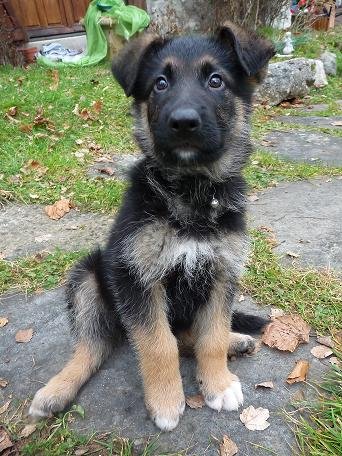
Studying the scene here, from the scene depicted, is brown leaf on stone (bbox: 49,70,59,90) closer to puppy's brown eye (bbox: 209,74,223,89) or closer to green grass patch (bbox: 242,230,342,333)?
green grass patch (bbox: 242,230,342,333)

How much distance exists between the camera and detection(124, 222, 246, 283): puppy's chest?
2.32 m

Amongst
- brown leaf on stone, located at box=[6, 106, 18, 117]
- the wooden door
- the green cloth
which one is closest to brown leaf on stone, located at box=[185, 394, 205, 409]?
brown leaf on stone, located at box=[6, 106, 18, 117]

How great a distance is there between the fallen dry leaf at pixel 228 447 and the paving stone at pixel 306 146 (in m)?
4.34

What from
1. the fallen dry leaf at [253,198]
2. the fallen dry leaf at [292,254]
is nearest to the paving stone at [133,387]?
the fallen dry leaf at [292,254]

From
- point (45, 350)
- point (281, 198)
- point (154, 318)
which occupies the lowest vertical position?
point (281, 198)

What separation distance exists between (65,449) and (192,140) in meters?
1.69

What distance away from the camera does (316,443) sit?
223cm

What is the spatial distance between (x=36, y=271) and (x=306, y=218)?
2543 millimetres

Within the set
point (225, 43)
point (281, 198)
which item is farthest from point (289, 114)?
point (225, 43)

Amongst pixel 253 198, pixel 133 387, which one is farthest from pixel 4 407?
pixel 253 198

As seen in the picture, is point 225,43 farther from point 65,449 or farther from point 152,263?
point 65,449

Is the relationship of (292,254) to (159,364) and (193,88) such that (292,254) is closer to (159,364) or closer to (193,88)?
(159,364)

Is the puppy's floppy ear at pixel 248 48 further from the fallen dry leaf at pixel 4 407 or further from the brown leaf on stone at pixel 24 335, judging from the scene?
the fallen dry leaf at pixel 4 407

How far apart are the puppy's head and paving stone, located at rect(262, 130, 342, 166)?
12.1ft
